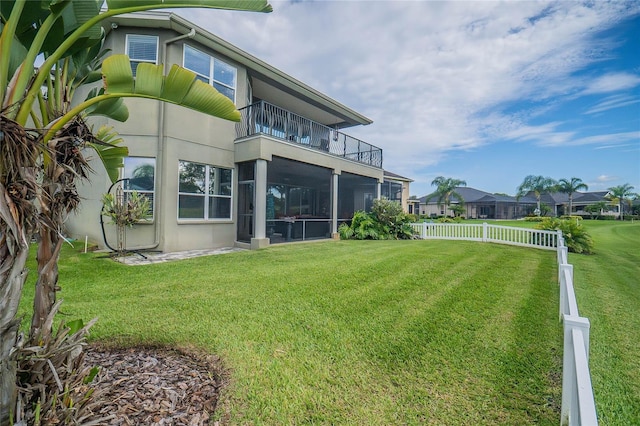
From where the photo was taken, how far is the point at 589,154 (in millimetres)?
31406

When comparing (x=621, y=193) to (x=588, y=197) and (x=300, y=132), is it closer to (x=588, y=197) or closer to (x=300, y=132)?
(x=588, y=197)

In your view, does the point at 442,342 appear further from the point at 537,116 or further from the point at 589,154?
the point at 589,154

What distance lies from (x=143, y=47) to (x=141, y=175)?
4.61 meters

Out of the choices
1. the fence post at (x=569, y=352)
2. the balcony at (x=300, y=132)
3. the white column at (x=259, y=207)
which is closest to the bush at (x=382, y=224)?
the balcony at (x=300, y=132)

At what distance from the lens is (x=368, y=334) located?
13.0ft

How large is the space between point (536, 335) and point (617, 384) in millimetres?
1024

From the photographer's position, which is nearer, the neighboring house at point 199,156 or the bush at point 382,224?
the neighboring house at point 199,156

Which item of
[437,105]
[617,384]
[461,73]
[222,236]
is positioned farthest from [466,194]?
[617,384]

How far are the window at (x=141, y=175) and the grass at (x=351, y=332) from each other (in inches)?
118

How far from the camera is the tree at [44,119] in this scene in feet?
5.69

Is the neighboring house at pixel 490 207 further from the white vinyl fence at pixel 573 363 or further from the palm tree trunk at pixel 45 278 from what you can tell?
the palm tree trunk at pixel 45 278

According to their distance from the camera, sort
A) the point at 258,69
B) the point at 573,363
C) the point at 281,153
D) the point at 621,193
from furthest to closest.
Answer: the point at 621,193, the point at 258,69, the point at 281,153, the point at 573,363

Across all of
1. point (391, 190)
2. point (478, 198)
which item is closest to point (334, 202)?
point (391, 190)

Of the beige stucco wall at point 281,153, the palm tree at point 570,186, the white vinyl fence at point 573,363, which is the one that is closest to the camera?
the white vinyl fence at point 573,363
